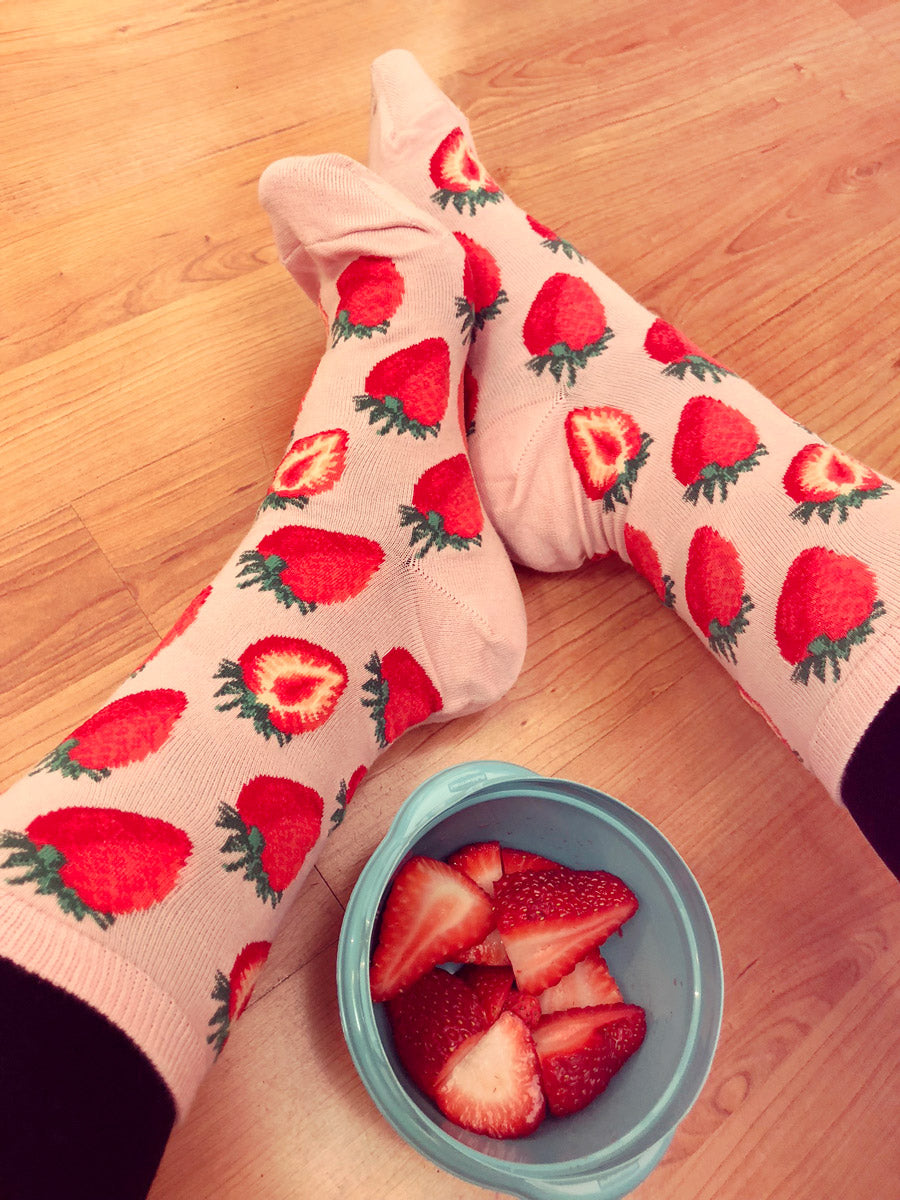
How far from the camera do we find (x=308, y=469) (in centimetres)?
62

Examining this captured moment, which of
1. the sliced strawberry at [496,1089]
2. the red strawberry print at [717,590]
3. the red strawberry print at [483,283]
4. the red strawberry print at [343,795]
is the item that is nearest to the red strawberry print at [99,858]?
the red strawberry print at [343,795]

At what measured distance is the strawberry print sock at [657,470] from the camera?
0.52m

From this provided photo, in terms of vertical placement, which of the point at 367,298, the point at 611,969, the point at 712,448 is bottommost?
the point at 611,969

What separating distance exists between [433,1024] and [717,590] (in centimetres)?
33

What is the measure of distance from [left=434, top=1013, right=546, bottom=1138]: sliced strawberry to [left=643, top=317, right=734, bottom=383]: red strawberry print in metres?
0.47

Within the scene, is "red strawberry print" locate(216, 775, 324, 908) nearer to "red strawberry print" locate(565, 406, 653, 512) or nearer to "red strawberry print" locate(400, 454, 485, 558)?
"red strawberry print" locate(400, 454, 485, 558)

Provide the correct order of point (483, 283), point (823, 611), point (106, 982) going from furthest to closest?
1. point (483, 283)
2. point (823, 611)
3. point (106, 982)

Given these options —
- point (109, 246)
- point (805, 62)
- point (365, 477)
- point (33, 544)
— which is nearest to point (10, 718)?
point (33, 544)

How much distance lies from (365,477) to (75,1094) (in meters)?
0.39

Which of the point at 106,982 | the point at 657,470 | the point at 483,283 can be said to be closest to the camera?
the point at 106,982

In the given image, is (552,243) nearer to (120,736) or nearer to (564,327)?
(564,327)

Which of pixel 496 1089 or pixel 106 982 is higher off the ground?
pixel 106 982

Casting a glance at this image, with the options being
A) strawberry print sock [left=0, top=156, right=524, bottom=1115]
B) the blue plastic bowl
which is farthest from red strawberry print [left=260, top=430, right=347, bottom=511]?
the blue plastic bowl

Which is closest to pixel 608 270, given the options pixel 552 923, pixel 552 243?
pixel 552 243
